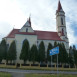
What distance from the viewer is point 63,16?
153 feet

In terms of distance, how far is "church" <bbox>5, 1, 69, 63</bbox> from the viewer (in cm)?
3559

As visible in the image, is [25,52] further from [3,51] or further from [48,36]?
[48,36]

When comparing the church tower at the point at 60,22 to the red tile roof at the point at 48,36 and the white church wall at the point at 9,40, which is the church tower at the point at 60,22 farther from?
the white church wall at the point at 9,40

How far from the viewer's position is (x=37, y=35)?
4003 cm

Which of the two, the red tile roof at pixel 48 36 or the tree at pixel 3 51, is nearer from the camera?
the tree at pixel 3 51

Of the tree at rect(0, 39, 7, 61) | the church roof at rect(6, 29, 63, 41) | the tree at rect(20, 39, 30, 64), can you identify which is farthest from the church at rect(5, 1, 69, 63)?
the tree at rect(0, 39, 7, 61)

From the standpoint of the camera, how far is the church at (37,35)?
35594 mm

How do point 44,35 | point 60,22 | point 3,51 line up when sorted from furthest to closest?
point 60,22, point 44,35, point 3,51

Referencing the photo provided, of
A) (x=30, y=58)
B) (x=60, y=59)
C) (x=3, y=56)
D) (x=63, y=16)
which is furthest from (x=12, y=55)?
(x=63, y=16)

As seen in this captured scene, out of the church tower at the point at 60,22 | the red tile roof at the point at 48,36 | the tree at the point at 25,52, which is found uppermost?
the church tower at the point at 60,22

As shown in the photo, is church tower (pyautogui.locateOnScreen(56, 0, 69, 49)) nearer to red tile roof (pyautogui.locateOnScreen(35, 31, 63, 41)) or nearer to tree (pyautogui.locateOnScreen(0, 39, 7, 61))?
red tile roof (pyautogui.locateOnScreen(35, 31, 63, 41))

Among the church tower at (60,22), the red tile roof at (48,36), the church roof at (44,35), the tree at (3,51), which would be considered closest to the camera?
the tree at (3,51)

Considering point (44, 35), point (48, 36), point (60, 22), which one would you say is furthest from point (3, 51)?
point (60, 22)

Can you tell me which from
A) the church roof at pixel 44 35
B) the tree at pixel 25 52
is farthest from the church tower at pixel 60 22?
the tree at pixel 25 52
